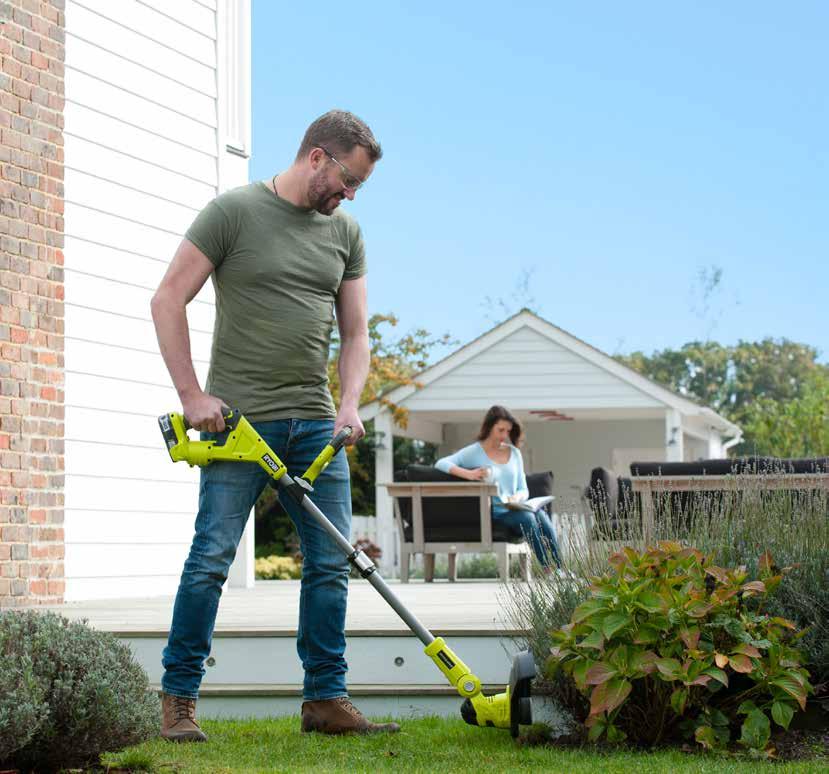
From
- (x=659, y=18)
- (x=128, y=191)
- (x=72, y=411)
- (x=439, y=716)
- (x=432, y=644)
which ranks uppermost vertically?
(x=659, y=18)

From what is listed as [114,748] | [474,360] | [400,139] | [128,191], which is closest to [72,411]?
[128,191]

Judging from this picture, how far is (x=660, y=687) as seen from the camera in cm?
404

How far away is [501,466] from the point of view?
10.2m

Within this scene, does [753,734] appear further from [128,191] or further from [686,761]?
[128,191]

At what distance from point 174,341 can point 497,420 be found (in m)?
6.13

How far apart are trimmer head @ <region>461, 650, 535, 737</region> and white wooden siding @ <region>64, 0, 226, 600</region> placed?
3605 millimetres

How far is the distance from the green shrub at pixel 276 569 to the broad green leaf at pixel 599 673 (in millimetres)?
10444

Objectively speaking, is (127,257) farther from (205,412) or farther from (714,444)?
(714,444)

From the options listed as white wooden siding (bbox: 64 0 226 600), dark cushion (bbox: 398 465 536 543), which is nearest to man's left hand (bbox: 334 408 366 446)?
white wooden siding (bbox: 64 0 226 600)

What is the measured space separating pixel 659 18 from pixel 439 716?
4482 cm

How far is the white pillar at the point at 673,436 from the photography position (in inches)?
690

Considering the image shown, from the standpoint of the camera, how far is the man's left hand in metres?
4.13

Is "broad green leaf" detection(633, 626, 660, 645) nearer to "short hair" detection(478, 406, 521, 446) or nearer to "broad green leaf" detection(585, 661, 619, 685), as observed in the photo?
"broad green leaf" detection(585, 661, 619, 685)

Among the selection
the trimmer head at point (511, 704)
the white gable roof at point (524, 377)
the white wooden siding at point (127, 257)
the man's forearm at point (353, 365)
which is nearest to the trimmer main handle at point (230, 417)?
the man's forearm at point (353, 365)
